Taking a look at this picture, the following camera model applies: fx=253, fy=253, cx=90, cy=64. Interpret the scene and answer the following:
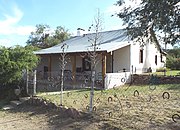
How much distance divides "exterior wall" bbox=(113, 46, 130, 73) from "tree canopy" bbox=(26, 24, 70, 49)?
24.9 meters

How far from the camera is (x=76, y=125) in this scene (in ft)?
27.9

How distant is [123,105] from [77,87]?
7.19m

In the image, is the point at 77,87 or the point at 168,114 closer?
the point at 168,114

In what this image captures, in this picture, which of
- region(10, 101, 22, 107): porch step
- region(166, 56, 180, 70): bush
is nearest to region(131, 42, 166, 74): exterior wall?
region(166, 56, 180, 70): bush

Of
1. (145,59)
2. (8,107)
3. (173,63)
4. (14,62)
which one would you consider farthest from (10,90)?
(173,63)

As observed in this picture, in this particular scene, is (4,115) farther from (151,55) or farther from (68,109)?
(151,55)

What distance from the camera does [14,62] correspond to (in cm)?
1484

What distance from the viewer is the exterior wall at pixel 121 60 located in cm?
2111

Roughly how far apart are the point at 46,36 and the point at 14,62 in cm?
3348

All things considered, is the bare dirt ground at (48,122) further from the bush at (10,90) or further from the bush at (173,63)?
the bush at (173,63)

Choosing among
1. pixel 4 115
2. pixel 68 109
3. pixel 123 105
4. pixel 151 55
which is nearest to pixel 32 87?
pixel 4 115

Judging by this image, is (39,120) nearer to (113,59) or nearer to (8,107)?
(8,107)

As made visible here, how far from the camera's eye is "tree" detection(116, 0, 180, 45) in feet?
25.5

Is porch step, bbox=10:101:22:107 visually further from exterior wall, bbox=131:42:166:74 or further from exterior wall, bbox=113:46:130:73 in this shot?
exterior wall, bbox=131:42:166:74
